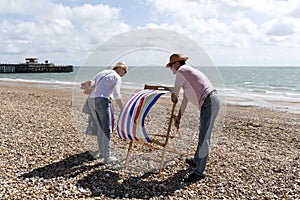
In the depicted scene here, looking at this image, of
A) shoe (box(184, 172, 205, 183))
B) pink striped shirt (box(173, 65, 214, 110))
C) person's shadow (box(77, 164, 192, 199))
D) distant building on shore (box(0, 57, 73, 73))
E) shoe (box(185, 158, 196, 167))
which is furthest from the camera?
distant building on shore (box(0, 57, 73, 73))

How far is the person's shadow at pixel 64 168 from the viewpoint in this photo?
15.1ft

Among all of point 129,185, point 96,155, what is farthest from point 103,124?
point 129,185

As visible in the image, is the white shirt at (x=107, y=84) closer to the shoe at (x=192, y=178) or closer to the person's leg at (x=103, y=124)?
the person's leg at (x=103, y=124)

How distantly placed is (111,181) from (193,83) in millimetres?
1933

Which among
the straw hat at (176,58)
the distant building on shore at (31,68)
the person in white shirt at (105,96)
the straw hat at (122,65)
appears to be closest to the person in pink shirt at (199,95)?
the straw hat at (176,58)

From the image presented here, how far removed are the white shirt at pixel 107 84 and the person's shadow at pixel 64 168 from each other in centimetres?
123

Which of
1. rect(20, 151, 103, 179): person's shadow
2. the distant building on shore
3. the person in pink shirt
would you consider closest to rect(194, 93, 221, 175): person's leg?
the person in pink shirt

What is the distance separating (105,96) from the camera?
16.0 feet

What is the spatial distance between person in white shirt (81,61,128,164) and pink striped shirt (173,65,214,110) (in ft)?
3.40

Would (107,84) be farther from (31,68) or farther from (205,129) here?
(31,68)

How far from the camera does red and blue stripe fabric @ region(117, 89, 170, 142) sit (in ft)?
15.1

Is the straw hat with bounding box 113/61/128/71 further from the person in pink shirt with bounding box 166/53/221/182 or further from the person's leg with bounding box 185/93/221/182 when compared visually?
the person's leg with bounding box 185/93/221/182

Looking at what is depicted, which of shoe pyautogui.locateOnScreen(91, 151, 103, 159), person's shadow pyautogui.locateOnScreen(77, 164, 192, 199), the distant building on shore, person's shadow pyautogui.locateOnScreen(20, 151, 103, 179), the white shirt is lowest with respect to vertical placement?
person's shadow pyautogui.locateOnScreen(77, 164, 192, 199)

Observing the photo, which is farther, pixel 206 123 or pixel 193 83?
pixel 206 123
